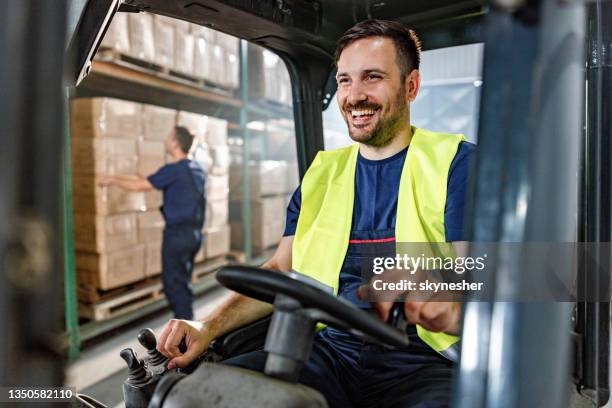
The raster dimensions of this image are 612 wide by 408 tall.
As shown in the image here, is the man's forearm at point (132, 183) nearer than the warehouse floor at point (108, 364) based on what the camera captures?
No

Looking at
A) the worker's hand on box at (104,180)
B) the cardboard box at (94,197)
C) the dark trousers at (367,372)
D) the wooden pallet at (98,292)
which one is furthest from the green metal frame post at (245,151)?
the dark trousers at (367,372)

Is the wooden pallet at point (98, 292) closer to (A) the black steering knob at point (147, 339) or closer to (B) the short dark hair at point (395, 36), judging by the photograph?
(A) the black steering knob at point (147, 339)

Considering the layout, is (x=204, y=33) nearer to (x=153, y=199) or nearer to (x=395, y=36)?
(x=153, y=199)

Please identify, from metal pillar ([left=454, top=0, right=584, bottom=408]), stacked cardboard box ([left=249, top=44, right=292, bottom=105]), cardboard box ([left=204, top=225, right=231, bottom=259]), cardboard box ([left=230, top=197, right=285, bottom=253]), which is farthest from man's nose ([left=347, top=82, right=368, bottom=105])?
stacked cardboard box ([left=249, top=44, right=292, bottom=105])

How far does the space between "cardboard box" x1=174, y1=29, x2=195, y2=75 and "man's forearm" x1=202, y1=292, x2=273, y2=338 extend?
11.3 feet

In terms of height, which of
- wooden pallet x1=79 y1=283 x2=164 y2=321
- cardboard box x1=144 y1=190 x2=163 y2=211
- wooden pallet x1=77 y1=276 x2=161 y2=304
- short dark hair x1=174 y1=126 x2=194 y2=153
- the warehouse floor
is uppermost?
short dark hair x1=174 y1=126 x2=194 y2=153

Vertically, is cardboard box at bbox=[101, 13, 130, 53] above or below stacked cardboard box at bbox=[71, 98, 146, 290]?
above

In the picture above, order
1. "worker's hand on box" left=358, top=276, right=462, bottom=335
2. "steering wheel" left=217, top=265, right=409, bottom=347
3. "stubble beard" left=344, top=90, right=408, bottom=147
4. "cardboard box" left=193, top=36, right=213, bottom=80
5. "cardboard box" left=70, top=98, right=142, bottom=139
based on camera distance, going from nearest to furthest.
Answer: "steering wheel" left=217, top=265, right=409, bottom=347 → "worker's hand on box" left=358, top=276, right=462, bottom=335 → "stubble beard" left=344, top=90, right=408, bottom=147 → "cardboard box" left=70, top=98, right=142, bottom=139 → "cardboard box" left=193, top=36, right=213, bottom=80

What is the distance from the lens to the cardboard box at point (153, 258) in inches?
165

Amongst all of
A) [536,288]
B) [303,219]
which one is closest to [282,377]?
Result: [536,288]

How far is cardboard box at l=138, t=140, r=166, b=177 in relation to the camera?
397 cm

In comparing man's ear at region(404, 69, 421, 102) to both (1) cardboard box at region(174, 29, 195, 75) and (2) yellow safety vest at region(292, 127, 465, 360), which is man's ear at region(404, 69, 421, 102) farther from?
(1) cardboard box at region(174, 29, 195, 75)

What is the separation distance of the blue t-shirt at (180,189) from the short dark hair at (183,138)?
0.11 meters

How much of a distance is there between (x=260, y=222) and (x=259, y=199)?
27cm
